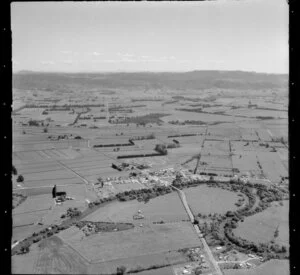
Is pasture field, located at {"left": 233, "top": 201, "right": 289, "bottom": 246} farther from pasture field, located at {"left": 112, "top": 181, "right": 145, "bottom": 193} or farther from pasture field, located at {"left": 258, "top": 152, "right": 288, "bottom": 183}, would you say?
pasture field, located at {"left": 112, "top": 181, "right": 145, "bottom": 193}

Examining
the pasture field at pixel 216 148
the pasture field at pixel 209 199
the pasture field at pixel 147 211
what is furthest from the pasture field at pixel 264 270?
the pasture field at pixel 216 148

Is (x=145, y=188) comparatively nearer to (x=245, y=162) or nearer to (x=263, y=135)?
(x=245, y=162)

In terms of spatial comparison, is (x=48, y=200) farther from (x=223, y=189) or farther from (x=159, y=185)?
(x=223, y=189)

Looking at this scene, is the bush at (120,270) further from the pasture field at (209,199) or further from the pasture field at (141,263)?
the pasture field at (209,199)

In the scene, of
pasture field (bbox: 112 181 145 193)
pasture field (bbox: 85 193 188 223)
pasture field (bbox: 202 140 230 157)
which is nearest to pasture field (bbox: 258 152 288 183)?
pasture field (bbox: 202 140 230 157)

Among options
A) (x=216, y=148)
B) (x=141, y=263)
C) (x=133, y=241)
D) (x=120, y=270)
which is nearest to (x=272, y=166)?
(x=216, y=148)

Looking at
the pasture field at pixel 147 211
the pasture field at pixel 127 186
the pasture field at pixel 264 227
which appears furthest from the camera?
the pasture field at pixel 127 186
